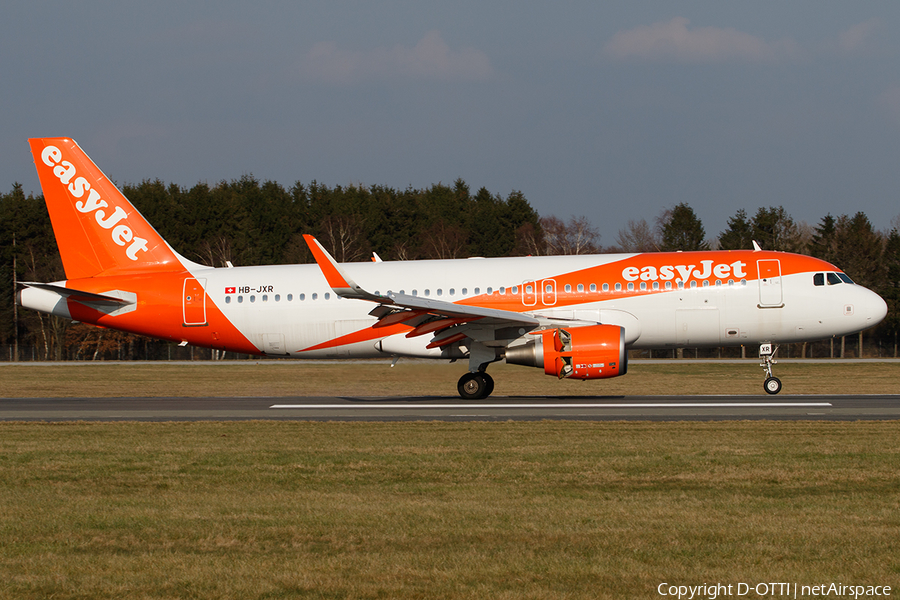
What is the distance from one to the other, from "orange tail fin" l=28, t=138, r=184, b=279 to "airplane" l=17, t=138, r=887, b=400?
3cm

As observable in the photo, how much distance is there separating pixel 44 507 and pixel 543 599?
6.13 m

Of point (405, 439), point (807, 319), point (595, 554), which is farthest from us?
point (807, 319)

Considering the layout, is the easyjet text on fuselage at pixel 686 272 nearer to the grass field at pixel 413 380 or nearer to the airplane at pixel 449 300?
the airplane at pixel 449 300

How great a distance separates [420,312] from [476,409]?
3051mm

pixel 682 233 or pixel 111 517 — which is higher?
pixel 682 233

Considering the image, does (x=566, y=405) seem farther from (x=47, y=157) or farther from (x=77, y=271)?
(x=47, y=157)

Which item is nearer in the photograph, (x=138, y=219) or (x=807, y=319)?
(x=807, y=319)

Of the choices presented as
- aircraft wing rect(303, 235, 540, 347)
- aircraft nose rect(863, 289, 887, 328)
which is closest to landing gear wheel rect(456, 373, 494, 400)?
aircraft wing rect(303, 235, 540, 347)

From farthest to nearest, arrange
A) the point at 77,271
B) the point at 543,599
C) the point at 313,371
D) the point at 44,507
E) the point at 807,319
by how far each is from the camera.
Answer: the point at 313,371, the point at 77,271, the point at 807,319, the point at 44,507, the point at 543,599

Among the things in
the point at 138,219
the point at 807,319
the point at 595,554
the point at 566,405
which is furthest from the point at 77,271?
the point at 595,554

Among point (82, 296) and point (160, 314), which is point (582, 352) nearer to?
point (160, 314)

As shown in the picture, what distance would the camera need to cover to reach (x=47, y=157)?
25.8m

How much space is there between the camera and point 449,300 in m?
24.0

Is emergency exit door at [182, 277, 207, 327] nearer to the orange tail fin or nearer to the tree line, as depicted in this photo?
the orange tail fin
